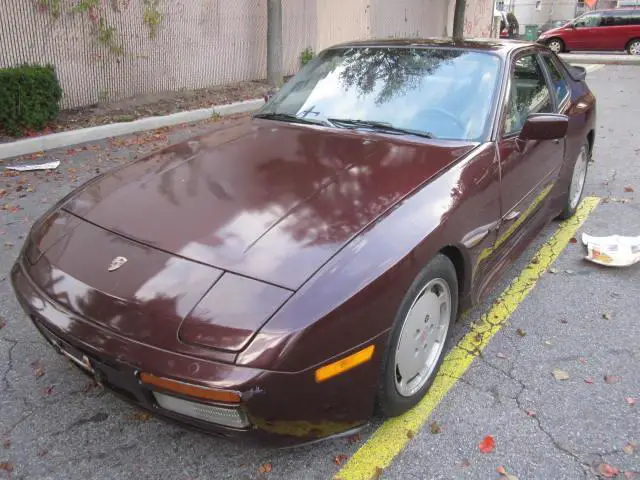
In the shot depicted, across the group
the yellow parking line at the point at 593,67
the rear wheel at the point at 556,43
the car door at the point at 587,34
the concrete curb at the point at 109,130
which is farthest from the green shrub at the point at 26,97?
the car door at the point at 587,34

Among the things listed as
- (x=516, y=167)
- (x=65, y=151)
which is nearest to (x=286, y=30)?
(x=65, y=151)

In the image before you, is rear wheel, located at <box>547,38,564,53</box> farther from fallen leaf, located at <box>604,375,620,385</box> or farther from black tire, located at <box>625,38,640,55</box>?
fallen leaf, located at <box>604,375,620,385</box>

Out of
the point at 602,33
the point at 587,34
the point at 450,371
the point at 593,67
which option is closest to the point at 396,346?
the point at 450,371

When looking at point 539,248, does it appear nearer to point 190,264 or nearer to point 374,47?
point 374,47

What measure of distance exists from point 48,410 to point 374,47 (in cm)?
285

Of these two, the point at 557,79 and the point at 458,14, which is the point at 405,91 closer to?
the point at 557,79

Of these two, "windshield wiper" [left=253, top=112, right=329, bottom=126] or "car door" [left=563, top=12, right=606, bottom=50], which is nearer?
"windshield wiper" [left=253, top=112, right=329, bottom=126]

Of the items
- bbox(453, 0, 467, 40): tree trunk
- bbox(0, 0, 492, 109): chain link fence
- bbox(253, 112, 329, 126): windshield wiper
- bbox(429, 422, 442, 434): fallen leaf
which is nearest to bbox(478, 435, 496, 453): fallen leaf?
bbox(429, 422, 442, 434): fallen leaf

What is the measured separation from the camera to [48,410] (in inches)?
97.0

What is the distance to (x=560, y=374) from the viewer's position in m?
2.72

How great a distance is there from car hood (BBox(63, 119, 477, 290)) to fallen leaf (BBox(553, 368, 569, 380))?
118cm

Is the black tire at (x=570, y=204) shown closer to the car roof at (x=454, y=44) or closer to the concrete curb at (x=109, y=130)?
the car roof at (x=454, y=44)

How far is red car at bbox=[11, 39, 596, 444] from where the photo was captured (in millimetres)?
1823

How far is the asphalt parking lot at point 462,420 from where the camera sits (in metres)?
2.16
